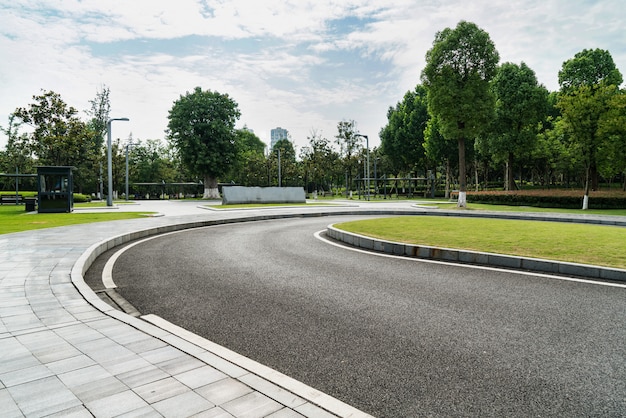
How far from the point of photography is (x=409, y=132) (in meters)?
55.9

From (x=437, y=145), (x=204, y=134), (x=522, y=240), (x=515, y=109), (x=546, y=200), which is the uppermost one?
(x=515, y=109)

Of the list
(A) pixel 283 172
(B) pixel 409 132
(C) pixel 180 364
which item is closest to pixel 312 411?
(C) pixel 180 364

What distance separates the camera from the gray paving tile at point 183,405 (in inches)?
104

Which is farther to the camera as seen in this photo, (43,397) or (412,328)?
(412,328)

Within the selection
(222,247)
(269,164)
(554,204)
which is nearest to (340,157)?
(269,164)

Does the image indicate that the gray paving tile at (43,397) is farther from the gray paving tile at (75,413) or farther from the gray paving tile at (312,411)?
the gray paving tile at (312,411)

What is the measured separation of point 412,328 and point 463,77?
94.0 ft

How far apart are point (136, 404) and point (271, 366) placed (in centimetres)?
115

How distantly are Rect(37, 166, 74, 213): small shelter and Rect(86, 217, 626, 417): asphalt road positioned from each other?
1858cm

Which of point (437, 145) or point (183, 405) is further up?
point (437, 145)

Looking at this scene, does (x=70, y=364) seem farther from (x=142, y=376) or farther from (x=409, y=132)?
(x=409, y=132)

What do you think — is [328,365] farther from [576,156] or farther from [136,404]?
[576,156]

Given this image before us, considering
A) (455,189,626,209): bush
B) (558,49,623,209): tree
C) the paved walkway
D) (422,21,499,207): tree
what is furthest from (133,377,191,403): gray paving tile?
(455,189,626,209): bush

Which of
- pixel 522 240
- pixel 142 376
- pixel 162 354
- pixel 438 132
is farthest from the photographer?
pixel 438 132
